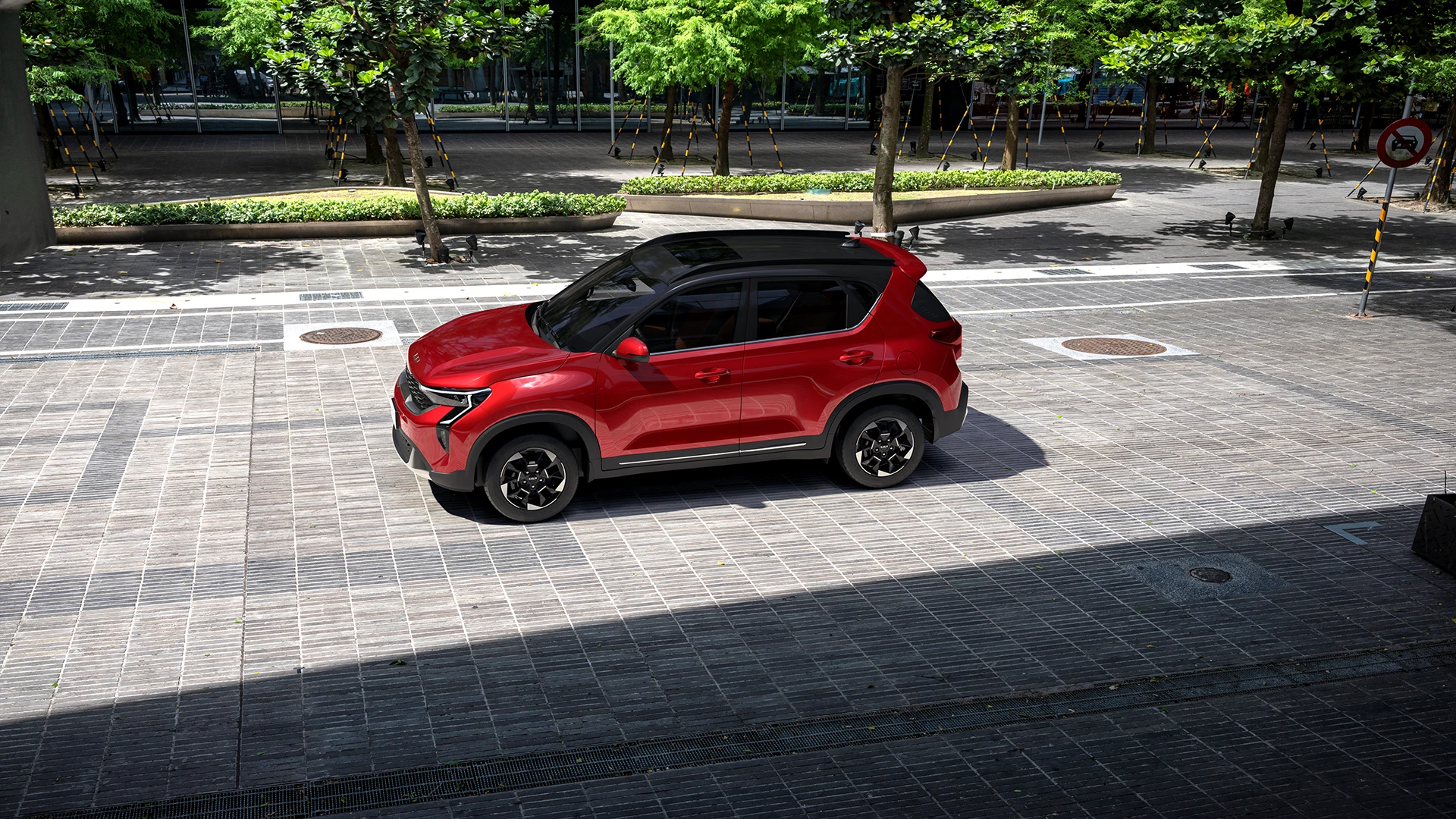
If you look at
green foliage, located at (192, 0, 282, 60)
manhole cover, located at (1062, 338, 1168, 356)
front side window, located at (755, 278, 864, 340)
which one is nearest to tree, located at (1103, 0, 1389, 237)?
manhole cover, located at (1062, 338, 1168, 356)

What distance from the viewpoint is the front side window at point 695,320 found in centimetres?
789

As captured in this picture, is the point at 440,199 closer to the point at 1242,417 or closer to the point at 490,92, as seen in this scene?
the point at 1242,417

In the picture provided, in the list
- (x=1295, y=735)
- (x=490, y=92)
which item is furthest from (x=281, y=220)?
(x=490, y=92)

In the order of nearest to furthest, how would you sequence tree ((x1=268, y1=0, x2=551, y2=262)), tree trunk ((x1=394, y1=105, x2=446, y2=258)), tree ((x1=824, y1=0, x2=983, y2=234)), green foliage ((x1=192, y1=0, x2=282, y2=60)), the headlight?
the headlight → tree ((x1=268, y1=0, x2=551, y2=262)) → tree trunk ((x1=394, y1=105, x2=446, y2=258)) → tree ((x1=824, y1=0, x2=983, y2=234)) → green foliage ((x1=192, y1=0, x2=282, y2=60))

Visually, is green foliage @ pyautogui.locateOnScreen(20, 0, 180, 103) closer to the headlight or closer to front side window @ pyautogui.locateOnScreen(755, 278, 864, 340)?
the headlight

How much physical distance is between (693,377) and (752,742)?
10.2ft

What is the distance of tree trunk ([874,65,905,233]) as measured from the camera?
1892 centimetres

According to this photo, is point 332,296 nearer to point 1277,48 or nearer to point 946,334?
point 946,334

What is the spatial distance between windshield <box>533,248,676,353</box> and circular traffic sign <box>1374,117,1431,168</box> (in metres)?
10.4

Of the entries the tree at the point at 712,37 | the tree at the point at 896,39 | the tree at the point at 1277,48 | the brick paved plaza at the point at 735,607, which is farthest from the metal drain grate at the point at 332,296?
the tree at the point at 1277,48

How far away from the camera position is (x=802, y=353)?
26.6 feet

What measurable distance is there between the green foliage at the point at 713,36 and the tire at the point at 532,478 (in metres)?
17.9

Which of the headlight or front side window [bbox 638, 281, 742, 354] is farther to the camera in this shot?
front side window [bbox 638, 281, 742, 354]

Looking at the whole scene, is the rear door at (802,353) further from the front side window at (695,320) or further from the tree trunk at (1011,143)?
the tree trunk at (1011,143)
